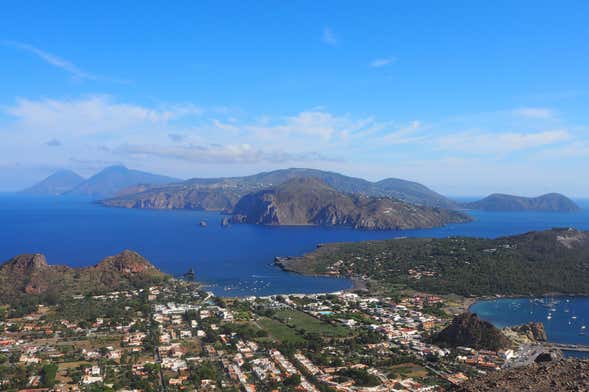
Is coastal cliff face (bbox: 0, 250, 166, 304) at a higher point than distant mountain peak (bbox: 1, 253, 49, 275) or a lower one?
lower

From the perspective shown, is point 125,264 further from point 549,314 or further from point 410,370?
point 549,314

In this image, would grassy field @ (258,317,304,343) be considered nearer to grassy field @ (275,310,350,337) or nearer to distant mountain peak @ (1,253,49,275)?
grassy field @ (275,310,350,337)

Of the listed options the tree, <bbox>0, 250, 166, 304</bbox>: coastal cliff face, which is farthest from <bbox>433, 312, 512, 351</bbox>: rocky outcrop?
<bbox>0, 250, 166, 304</bbox>: coastal cliff face

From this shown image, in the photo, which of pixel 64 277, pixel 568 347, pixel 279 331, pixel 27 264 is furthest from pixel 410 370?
pixel 27 264

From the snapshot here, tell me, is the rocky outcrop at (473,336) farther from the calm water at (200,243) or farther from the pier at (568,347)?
the calm water at (200,243)

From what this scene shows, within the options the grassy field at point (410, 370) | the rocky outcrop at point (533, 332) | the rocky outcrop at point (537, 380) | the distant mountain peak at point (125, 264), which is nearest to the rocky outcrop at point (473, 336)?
the rocky outcrop at point (533, 332)

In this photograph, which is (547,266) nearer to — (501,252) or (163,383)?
(501,252)
